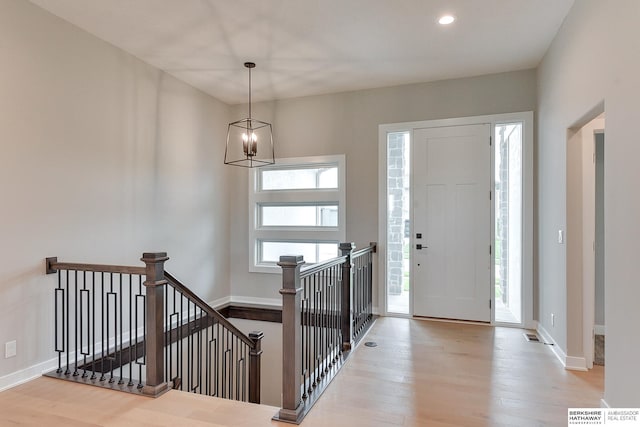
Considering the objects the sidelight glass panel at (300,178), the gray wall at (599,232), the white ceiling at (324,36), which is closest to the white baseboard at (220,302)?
the sidelight glass panel at (300,178)

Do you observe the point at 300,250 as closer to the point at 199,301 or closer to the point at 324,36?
the point at 199,301

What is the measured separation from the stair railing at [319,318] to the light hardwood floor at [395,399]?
0.40 feet

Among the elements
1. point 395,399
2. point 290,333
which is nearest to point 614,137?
point 395,399

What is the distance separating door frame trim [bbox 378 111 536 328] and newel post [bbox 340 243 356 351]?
117 centimetres

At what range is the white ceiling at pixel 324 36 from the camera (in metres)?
3.04

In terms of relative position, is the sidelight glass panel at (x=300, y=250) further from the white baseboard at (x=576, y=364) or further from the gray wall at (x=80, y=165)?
the white baseboard at (x=576, y=364)

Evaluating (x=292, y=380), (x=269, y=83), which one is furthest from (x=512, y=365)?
(x=269, y=83)

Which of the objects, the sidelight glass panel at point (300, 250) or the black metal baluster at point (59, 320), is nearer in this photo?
the black metal baluster at point (59, 320)

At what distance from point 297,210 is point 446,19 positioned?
10.1ft

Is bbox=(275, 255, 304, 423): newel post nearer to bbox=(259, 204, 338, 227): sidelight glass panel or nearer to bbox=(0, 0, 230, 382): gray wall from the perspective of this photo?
bbox=(0, 0, 230, 382): gray wall

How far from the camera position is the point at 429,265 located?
15.2 ft

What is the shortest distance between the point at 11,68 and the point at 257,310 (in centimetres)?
379

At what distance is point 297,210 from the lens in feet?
17.5

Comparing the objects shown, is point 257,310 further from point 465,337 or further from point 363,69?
point 363,69
